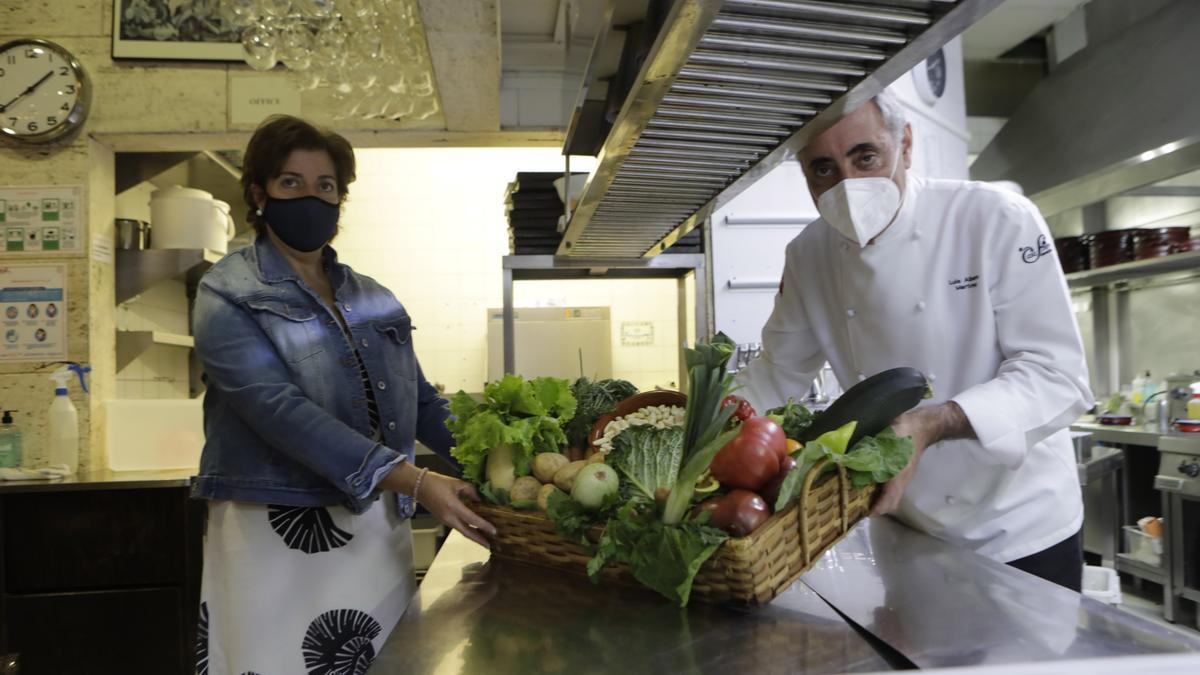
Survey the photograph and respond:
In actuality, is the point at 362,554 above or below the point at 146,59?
below

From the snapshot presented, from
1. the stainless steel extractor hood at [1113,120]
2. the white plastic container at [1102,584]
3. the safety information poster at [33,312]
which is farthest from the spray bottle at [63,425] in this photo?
the stainless steel extractor hood at [1113,120]

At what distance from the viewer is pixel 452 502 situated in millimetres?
1374

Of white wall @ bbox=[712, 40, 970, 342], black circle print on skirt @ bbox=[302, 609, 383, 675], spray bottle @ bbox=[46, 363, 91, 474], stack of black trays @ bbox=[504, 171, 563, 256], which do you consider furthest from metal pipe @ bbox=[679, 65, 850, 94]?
spray bottle @ bbox=[46, 363, 91, 474]

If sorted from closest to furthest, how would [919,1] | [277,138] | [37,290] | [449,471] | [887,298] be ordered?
1. [919,1]
2. [887,298]
3. [277,138]
4. [37,290]
5. [449,471]

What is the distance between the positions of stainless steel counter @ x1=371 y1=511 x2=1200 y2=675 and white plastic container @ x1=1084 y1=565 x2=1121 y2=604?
574mm

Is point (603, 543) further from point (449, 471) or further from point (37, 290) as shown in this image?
point (37, 290)

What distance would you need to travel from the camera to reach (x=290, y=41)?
7.91 feet

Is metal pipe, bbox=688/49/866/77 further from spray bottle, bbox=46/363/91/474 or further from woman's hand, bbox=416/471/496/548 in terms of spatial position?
spray bottle, bbox=46/363/91/474

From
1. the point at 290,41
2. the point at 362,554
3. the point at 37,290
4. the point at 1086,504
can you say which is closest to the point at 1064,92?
the point at 1086,504

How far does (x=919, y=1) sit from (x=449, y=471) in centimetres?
313

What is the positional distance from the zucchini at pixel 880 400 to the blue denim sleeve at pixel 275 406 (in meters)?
0.85

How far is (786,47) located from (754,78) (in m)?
0.12

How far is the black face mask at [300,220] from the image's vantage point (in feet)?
5.97

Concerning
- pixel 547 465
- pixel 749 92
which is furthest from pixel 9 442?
pixel 749 92
